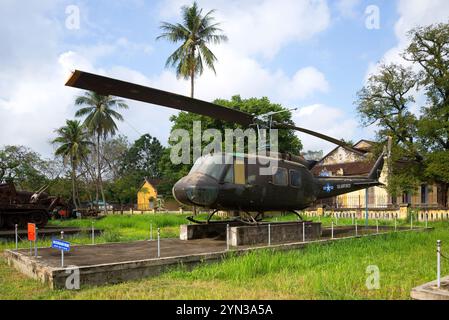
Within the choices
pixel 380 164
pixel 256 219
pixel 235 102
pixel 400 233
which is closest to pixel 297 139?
pixel 235 102

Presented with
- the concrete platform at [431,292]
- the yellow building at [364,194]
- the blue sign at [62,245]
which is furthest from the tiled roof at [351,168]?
the blue sign at [62,245]

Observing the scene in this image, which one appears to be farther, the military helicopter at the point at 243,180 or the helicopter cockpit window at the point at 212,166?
the helicopter cockpit window at the point at 212,166

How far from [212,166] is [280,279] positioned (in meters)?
4.58

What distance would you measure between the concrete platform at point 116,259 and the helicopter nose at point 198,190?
1218 mm

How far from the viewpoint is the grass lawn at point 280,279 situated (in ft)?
22.2

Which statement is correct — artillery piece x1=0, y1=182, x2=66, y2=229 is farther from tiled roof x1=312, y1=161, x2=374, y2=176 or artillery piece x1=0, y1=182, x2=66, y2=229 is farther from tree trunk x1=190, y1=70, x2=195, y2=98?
tiled roof x1=312, y1=161, x2=374, y2=176

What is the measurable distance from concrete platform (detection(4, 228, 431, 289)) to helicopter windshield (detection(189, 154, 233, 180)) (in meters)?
1.95

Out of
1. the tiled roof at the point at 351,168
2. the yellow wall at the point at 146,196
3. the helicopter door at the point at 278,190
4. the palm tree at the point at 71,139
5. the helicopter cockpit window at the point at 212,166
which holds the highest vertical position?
the palm tree at the point at 71,139

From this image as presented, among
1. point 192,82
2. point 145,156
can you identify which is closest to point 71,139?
point 192,82

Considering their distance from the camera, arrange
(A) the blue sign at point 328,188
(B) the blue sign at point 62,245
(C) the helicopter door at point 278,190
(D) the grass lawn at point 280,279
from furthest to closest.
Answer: (A) the blue sign at point 328,188
(C) the helicopter door at point 278,190
(B) the blue sign at point 62,245
(D) the grass lawn at point 280,279

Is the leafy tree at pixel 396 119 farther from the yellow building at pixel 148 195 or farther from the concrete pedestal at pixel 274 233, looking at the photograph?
the yellow building at pixel 148 195

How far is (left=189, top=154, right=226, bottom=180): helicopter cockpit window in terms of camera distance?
37.8ft

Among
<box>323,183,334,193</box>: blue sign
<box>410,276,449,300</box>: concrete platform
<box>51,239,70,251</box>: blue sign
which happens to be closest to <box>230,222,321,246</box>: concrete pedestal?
<box>323,183,334,193</box>: blue sign

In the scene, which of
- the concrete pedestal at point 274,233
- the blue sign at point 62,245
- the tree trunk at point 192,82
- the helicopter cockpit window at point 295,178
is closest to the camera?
the blue sign at point 62,245
